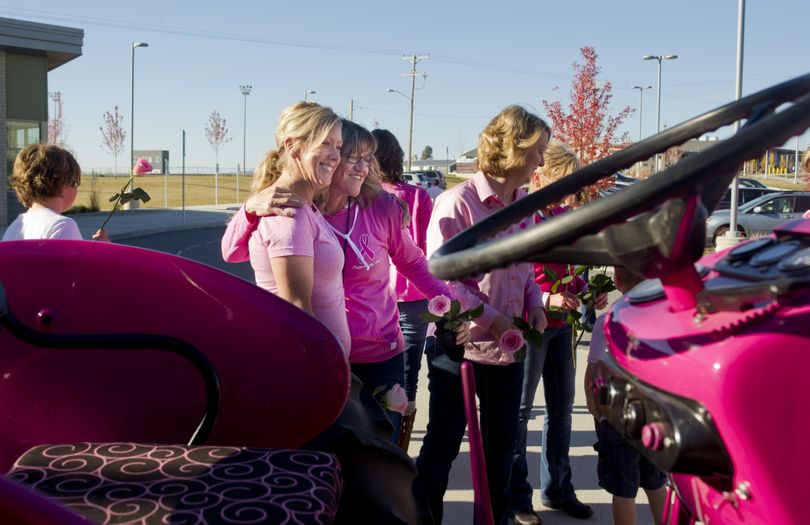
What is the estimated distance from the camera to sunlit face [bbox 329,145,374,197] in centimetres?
312

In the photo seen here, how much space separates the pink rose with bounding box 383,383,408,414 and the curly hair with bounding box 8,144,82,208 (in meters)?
2.03

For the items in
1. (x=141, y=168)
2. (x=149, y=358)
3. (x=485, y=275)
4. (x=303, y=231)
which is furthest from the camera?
(x=141, y=168)

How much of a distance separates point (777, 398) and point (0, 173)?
2524 cm

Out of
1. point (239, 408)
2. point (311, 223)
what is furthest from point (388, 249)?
point (239, 408)

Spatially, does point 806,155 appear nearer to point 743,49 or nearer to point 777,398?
point 777,398

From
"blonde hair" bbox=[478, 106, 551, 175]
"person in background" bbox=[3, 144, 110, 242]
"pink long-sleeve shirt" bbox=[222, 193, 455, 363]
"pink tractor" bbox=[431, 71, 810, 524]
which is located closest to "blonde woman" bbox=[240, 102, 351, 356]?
"pink long-sleeve shirt" bbox=[222, 193, 455, 363]

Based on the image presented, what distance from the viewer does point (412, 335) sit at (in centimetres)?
436

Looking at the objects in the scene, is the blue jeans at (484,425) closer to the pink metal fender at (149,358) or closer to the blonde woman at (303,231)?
the blonde woman at (303,231)

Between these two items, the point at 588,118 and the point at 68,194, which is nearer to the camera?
the point at 68,194

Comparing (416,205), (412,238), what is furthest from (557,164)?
(416,205)

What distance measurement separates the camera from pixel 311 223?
2611 mm

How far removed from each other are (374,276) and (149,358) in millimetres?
1815

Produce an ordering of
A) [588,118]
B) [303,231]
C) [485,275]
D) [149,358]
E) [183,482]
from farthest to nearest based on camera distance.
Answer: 1. [588,118]
2. [485,275]
3. [303,231]
4. [149,358]
5. [183,482]

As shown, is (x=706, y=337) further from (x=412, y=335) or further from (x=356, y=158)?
(x=412, y=335)
